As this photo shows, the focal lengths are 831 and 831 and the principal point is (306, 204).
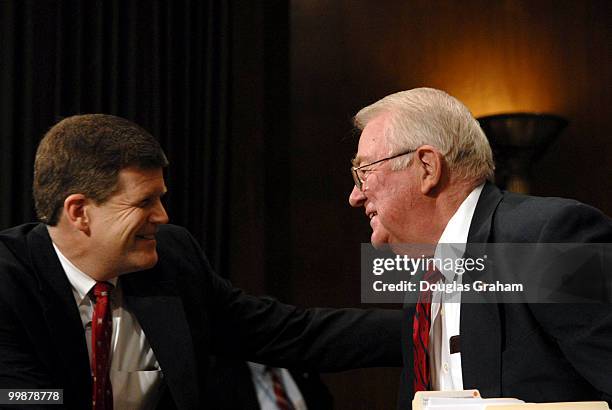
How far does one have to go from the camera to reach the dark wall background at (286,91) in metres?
2.88

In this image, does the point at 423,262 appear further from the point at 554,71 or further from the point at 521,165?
the point at 554,71

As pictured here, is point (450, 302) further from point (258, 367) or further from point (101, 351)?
point (101, 351)

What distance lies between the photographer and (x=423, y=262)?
80.0 inches

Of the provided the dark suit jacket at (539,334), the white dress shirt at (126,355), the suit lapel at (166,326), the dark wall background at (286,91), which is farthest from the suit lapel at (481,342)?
Answer: the dark wall background at (286,91)

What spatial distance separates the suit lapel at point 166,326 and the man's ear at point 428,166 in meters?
0.73

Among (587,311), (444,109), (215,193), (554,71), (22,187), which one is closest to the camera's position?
(587,311)

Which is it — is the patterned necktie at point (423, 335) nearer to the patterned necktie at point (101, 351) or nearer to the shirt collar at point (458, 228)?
the shirt collar at point (458, 228)

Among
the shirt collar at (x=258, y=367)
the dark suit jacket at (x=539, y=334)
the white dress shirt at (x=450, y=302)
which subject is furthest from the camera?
the shirt collar at (x=258, y=367)

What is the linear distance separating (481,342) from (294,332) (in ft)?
2.71

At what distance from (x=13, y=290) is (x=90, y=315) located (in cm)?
21

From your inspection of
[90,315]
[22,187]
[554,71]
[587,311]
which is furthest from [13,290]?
[554,71]

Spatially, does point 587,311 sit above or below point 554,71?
below

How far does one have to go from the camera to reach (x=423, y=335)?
185 centimetres

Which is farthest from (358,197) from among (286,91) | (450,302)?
(286,91)
